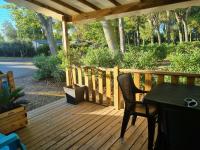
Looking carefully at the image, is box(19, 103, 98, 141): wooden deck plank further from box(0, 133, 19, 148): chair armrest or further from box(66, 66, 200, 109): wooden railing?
box(0, 133, 19, 148): chair armrest

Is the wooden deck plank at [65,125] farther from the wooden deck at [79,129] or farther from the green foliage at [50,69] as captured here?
the green foliage at [50,69]

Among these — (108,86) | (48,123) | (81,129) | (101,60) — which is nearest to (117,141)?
(81,129)

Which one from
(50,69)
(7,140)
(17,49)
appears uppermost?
(17,49)

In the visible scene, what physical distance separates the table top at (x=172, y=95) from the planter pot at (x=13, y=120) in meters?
2.36

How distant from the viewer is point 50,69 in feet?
25.1

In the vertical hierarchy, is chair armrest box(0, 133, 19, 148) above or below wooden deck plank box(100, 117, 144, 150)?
above

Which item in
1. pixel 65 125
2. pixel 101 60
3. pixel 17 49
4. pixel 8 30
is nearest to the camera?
pixel 65 125

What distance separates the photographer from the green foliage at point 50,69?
723 cm

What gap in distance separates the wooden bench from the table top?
2262 mm

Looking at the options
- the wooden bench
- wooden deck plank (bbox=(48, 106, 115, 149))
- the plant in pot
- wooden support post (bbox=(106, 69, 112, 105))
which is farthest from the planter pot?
wooden support post (bbox=(106, 69, 112, 105))

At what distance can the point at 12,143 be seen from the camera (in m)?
2.22

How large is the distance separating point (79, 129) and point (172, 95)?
1.80 m

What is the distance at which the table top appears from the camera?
2402mm

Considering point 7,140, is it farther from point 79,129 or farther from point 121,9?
point 121,9
